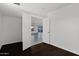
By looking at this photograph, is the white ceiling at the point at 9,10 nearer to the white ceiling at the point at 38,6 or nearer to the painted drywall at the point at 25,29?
the white ceiling at the point at 38,6

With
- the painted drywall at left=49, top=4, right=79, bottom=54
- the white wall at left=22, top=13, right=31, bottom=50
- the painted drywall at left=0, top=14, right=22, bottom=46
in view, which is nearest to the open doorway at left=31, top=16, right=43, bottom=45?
the white wall at left=22, top=13, right=31, bottom=50

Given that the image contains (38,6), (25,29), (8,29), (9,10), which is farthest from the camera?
(25,29)

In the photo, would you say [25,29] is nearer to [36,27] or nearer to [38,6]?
[38,6]

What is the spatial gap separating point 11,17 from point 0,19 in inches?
10.8

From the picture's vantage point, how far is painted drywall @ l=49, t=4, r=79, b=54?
7.39ft

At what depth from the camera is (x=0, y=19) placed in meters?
1.62

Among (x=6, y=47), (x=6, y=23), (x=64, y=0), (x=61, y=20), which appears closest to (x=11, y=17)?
(x=6, y=23)

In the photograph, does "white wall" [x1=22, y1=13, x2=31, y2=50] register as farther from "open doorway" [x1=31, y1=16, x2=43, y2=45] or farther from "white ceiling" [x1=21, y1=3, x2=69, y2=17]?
"open doorway" [x1=31, y1=16, x2=43, y2=45]

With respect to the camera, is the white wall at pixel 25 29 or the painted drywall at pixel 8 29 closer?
the painted drywall at pixel 8 29

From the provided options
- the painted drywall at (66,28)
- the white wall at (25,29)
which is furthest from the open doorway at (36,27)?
the painted drywall at (66,28)

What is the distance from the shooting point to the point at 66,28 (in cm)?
257

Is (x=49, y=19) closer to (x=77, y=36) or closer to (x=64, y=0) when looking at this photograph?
(x=77, y=36)

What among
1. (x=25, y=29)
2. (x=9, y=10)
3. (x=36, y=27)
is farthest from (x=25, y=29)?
(x=36, y=27)

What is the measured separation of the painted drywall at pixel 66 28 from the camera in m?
2.25
